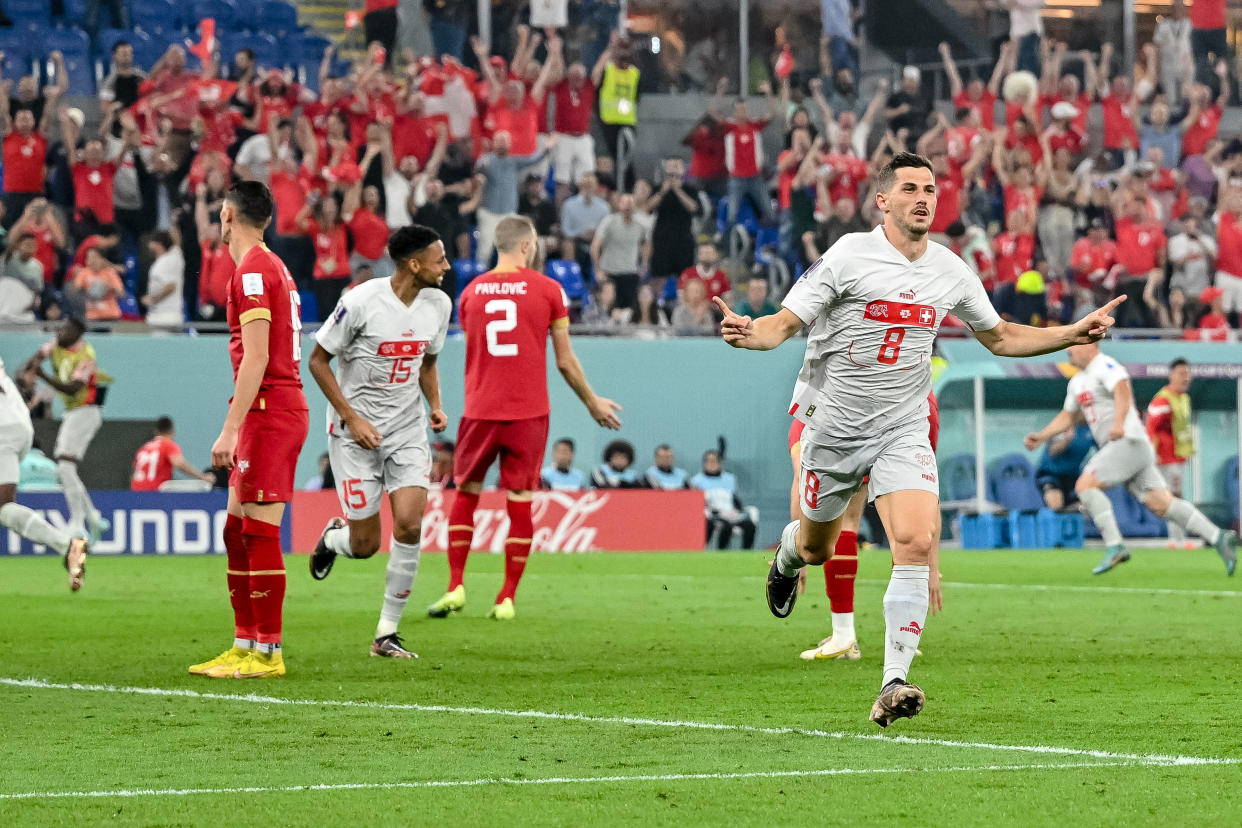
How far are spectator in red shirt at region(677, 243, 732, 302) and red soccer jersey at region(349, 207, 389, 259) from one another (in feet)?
13.1

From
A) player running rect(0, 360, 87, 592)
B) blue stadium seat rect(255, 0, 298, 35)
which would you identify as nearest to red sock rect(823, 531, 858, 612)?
player running rect(0, 360, 87, 592)

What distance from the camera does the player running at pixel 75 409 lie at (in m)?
19.5

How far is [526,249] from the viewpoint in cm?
1183

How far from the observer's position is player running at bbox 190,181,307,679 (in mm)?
8586

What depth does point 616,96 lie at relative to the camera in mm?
25156

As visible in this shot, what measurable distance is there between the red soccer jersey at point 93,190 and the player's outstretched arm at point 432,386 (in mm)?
12517

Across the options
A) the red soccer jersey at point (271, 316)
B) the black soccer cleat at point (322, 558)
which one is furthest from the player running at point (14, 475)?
the red soccer jersey at point (271, 316)

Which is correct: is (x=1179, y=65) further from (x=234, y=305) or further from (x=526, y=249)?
(x=234, y=305)

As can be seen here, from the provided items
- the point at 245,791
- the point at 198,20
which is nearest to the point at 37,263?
the point at 198,20

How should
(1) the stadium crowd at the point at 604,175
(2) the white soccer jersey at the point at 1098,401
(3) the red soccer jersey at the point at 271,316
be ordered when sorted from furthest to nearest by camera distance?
(1) the stadium crowd at the point at 604,175 < (2) the white soccer jersey at the point at 1098,401 < (3) the red soccer jersey at the point at 271,316

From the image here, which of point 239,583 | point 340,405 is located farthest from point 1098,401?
point 239,583

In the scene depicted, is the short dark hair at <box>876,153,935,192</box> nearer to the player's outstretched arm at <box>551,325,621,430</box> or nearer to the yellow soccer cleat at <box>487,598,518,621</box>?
the player's outstretched arm at <box>551,325,621,430</box>

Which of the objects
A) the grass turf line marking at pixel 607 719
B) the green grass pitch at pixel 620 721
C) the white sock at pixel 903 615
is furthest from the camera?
the white sock at pixel 903 615

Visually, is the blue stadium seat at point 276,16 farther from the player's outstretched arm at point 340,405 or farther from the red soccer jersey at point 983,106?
the player's outstretched arm at point 340,405
